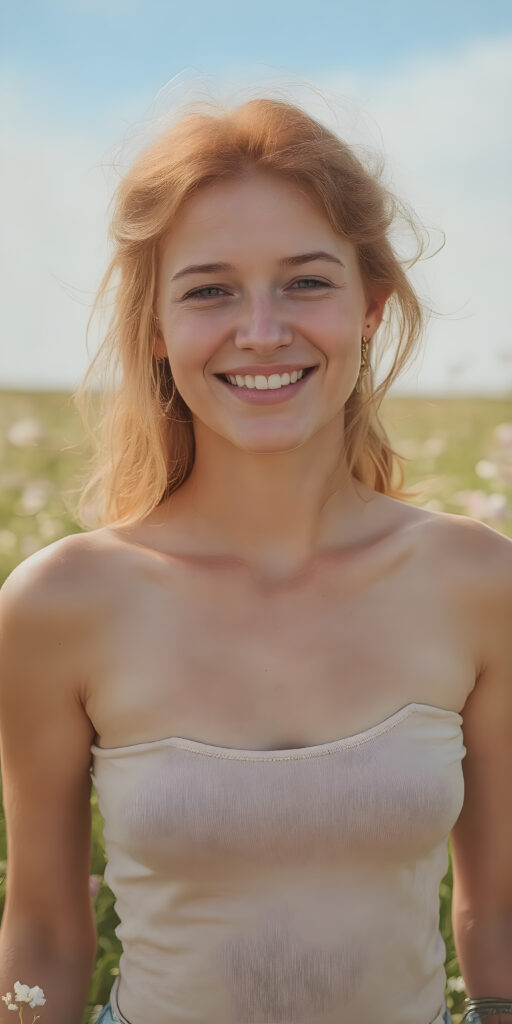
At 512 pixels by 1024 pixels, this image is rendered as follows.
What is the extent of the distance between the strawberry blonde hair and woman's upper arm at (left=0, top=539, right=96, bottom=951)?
339 mm

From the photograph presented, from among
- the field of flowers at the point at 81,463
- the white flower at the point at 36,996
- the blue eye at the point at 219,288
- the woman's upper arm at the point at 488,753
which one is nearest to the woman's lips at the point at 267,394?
the blue eye at the point at 219,288

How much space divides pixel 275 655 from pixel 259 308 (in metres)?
0.70

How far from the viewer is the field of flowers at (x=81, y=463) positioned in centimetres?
313

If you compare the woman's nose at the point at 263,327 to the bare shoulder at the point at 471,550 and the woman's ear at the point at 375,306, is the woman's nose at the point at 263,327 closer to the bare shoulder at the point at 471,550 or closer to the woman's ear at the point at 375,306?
the woman's ear at the point at 375,306

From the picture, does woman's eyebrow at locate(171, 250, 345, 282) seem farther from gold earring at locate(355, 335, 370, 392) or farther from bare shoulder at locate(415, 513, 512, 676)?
bare shoulder at locate(415, 513, 512, 676)

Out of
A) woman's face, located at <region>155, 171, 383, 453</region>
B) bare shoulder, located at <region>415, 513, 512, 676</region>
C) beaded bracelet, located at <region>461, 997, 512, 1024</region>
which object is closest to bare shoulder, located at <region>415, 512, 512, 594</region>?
bare shoulder, located at <region>415, 513, 512, 676</region>

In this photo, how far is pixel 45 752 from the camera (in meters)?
2.51

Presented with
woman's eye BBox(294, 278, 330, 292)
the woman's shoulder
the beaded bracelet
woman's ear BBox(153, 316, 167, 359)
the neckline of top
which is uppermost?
woman's eye BBox(294, 278, 330, 292)

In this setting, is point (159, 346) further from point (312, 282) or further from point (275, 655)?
point (275, 655)

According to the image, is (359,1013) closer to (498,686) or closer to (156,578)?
(498,686)

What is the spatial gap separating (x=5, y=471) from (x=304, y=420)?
583 centimetres

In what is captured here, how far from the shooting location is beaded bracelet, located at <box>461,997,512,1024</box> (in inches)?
105

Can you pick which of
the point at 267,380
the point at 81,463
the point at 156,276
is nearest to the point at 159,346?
the point at 156,276

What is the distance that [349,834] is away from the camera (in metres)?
2.29
